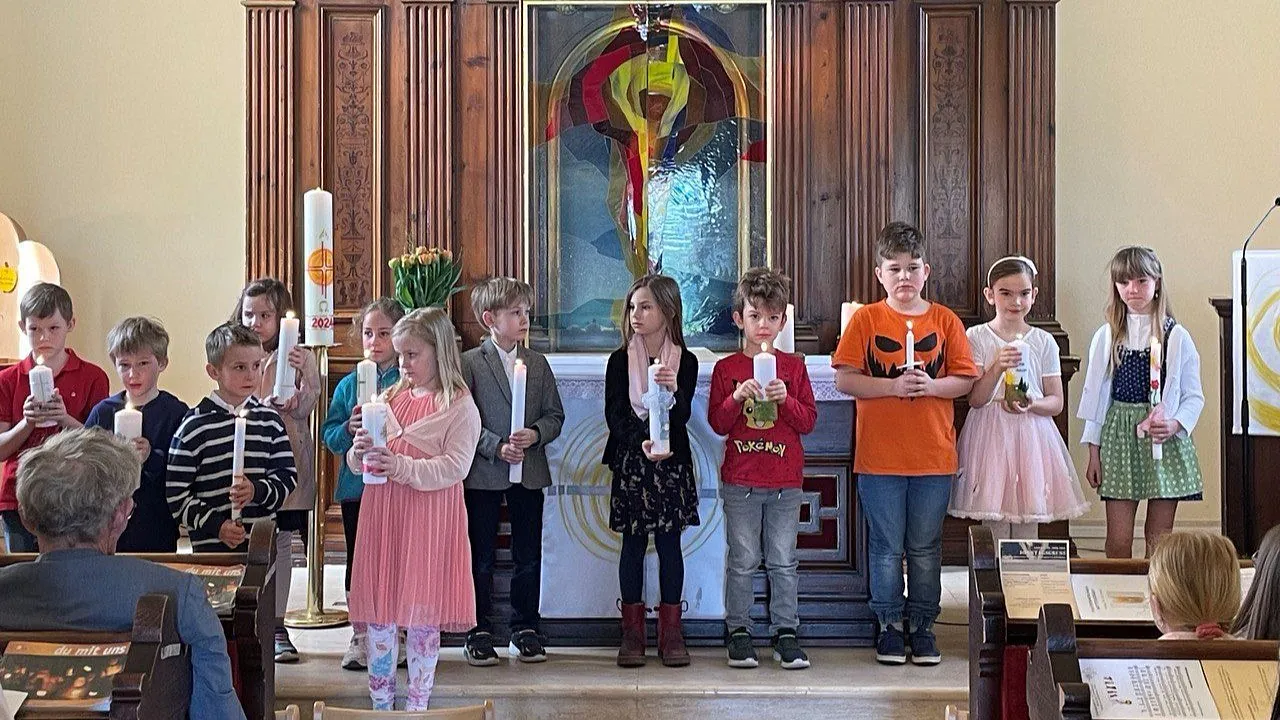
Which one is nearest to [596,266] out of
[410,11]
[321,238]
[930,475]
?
[410,11]

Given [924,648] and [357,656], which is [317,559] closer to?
[357,656]

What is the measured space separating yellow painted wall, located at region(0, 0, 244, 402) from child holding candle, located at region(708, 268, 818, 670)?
3591mm

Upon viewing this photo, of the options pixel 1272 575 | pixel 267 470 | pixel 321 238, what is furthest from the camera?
pixel 321 238

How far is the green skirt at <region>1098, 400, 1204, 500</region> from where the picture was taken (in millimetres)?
5215

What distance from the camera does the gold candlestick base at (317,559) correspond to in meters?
5.12

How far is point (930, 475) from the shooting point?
15.5 feet

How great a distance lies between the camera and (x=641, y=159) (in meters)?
6.96

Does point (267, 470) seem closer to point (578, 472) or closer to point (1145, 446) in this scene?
point (578, 472)

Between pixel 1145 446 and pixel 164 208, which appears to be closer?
pixel 1145 446

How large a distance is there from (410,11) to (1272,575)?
5.28m

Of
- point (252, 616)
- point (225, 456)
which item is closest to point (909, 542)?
point (225, 456)

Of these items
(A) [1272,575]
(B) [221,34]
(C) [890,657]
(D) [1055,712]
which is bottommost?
(C) [890,657]

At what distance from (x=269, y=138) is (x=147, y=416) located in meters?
2.89

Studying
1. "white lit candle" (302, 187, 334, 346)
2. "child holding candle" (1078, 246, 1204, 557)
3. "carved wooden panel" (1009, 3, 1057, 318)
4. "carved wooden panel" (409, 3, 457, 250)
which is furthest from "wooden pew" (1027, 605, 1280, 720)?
"carved wooden panel" (409, 3, 457, 250)
